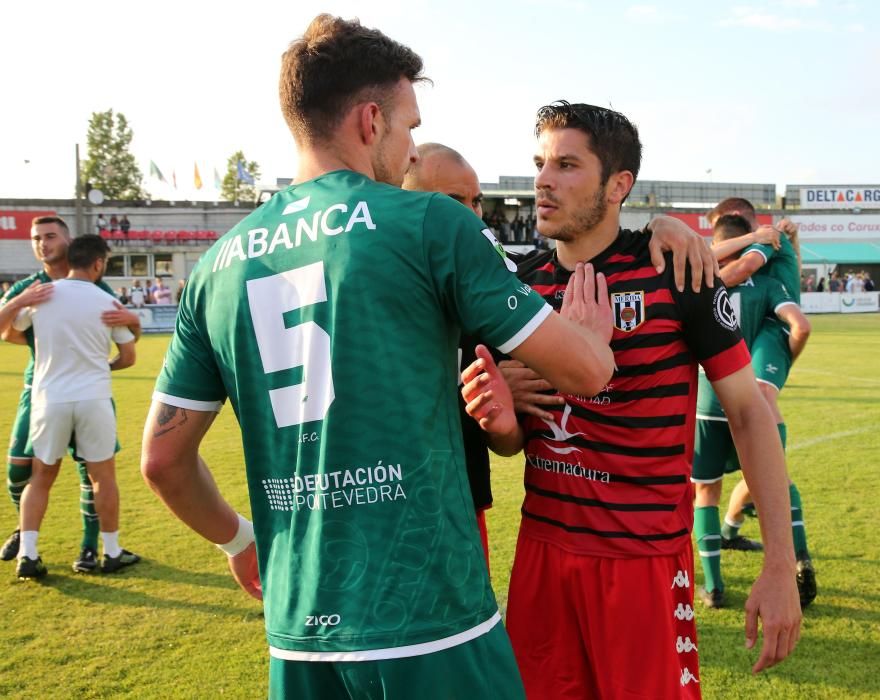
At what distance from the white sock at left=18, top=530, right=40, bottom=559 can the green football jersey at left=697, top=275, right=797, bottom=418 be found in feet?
15.6

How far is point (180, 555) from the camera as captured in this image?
6.38 metres

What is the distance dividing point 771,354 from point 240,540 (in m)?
4.47

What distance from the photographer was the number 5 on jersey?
5.88ft

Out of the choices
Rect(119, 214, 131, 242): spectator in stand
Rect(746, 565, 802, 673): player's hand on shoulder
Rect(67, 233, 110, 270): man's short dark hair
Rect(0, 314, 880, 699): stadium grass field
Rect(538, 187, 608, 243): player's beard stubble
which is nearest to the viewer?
Rect(746, 565, 802, 673): player's hand on shoulder

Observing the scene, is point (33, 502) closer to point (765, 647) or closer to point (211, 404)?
point (211, 404)

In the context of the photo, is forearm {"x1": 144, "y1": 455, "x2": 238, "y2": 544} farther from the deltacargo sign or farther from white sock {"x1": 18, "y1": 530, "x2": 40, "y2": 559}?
the deltacargo sign

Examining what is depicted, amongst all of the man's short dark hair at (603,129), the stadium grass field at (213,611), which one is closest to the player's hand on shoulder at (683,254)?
the man's short dark hair at (603,129)

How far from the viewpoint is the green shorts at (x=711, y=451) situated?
215 inches

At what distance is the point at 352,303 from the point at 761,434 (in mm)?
1337

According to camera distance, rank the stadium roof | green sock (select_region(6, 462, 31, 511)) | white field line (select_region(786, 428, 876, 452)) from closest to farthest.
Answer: green sock (select_region(6, 462, 31, 511)) < white field line (select_region(786, 428, 876, 452)) < the stadium roof

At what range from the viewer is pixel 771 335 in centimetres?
574

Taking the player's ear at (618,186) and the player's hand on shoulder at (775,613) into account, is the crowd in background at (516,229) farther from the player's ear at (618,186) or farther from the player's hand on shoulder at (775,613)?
the player's hand on shoulder at (775,613)

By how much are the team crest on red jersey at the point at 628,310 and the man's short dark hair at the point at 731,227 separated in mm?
3479

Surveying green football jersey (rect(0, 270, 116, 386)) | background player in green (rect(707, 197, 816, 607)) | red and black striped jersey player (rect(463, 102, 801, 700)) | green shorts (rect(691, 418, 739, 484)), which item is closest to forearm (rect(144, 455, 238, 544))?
red and black striped jersey player (rect(463, 102, 801, 700))
